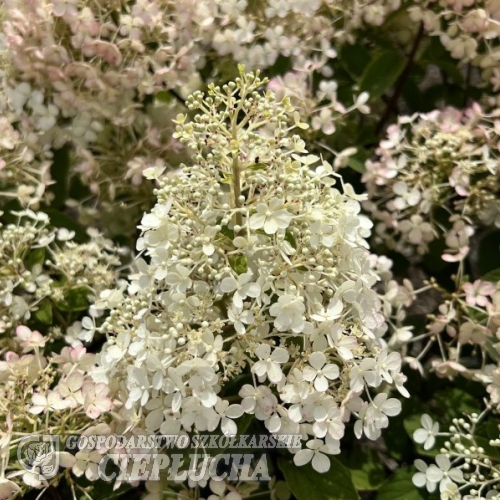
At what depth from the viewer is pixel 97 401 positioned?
0.71 m

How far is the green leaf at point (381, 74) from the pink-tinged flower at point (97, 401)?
2.24 feet

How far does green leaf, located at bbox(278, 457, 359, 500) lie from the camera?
2.56 ft

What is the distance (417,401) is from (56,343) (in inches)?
22.6

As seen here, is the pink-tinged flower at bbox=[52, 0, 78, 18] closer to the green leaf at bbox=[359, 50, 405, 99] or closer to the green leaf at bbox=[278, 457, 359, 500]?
the green leaf at bbox=[359, 50, 405, 99]

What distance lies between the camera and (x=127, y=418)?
712 millimetres

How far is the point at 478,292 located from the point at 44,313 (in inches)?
25.2

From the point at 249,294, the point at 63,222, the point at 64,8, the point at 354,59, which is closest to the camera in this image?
the point at 249,294

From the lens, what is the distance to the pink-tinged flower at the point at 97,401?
70cm

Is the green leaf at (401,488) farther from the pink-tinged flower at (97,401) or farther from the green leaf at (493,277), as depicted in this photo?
the pink-tinged flower at (97,401)

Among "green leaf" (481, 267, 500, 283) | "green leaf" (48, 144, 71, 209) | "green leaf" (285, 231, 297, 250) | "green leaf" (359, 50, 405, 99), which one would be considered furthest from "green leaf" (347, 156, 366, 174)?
"green leaf" (48, 144, 71, 209)

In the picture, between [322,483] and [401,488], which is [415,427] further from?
[322,483]

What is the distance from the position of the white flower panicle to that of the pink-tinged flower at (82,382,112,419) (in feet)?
0.13

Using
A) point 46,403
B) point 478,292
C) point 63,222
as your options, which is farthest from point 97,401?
point 478,292

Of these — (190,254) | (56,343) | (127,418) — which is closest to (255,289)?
(190,254)
